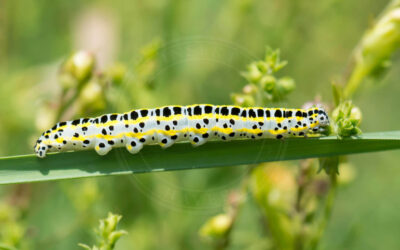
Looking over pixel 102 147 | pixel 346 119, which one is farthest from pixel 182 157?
pixel 346 119

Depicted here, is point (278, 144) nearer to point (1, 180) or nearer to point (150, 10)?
point (1, 180)

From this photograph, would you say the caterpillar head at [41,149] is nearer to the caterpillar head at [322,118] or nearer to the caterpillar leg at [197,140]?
the caterpillar leg at [197,140]

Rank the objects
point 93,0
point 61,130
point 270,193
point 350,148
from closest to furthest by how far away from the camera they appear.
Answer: point 350,148 < point 61,130 < point 270,193 < point 93,0

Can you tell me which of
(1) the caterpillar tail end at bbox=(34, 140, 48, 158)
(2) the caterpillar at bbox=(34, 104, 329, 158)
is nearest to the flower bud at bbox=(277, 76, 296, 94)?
(2) the caterpillar at bbox=(34, 104, 329, 158)

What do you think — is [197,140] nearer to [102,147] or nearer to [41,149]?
[102,147]

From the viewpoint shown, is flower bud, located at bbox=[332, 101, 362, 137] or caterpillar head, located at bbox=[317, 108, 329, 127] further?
caterpillar head, located at bbox=[317, 108, 329, 127]

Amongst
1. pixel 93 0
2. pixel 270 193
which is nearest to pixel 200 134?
pixel 270 193

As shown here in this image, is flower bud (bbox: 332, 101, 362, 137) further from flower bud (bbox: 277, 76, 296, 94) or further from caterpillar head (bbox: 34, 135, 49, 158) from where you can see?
caterpillar head (bbox: 34, 135, 49, 158)

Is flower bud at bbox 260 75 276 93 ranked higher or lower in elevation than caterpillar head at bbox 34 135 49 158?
higher
